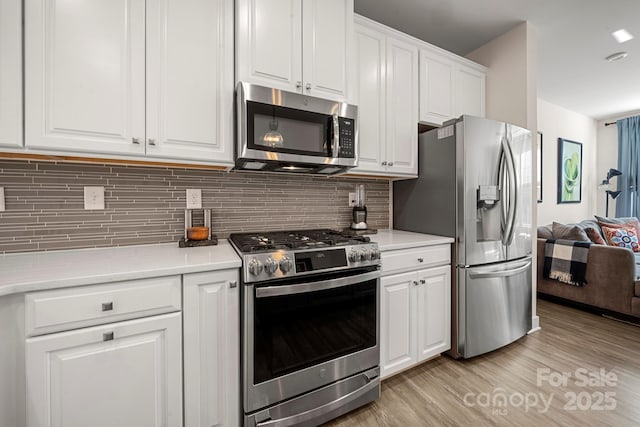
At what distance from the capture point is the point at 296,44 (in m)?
1.71

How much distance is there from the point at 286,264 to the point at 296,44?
4.36 ft

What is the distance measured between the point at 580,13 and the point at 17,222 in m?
4.23

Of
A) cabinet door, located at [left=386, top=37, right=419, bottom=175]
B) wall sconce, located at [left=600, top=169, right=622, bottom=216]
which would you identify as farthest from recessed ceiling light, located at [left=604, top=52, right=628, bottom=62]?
wall sconce, located at [left=600, top=169, right=622, bottom=216]

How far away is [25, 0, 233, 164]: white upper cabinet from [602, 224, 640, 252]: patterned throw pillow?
4.98 meters

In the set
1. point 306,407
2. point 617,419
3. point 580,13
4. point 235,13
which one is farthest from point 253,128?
point 580,13

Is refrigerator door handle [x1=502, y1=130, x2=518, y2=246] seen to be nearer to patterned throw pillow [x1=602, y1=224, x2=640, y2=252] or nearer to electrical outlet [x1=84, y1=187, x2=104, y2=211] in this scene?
electrical outlet [x1=84, y1=187, x2=104, y2=211]

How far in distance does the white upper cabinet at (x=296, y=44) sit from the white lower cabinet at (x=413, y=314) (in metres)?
1.19

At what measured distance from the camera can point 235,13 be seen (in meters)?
1.58

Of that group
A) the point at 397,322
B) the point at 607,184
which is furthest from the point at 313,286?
the point at 607,184

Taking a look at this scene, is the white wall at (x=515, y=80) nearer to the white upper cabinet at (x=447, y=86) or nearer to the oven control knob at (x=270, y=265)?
the white upper cabinet at (x=447, y=86)

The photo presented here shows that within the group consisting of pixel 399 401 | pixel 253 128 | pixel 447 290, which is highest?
pixel 253 128

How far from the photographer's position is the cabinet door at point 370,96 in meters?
2.06

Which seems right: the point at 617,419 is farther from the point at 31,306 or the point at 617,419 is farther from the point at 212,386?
the point at 31,306

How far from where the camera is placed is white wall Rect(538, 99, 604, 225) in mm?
4402
